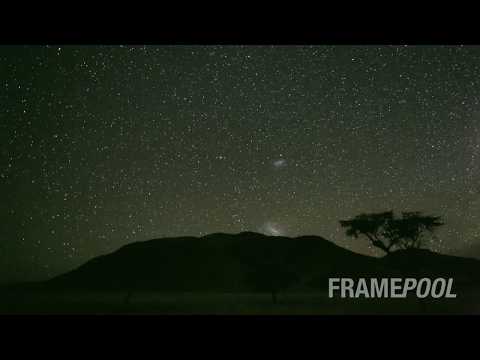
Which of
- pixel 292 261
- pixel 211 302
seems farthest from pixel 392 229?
pixel 211 302

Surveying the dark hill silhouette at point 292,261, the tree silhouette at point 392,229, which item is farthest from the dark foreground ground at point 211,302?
the tree silhouette at point 392,229

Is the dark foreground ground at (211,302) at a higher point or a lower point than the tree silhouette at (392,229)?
lower

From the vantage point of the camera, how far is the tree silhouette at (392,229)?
604 cm

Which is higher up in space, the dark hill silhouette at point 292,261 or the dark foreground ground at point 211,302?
the dark hill silhouette at point 292,261

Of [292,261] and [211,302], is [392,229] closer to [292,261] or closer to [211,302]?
[292,261]

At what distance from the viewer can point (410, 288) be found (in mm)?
4754

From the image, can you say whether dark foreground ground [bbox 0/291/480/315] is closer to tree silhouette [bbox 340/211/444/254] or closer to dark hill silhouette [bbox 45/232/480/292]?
dark hill silhouette [bbox 45/232/480/292]

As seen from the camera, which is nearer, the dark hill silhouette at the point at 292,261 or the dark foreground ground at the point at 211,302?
the dark foreground ground at the point at 211,302

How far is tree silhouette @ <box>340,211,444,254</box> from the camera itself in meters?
6.04

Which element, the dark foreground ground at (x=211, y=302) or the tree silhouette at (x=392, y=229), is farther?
the tree silhouette at (x=392, y=229)

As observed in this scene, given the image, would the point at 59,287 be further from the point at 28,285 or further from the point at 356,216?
the point at 356,216

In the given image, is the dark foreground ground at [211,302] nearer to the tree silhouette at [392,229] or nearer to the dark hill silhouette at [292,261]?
the dark hill silhouette at [292,261]

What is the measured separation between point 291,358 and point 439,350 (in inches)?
46.4
